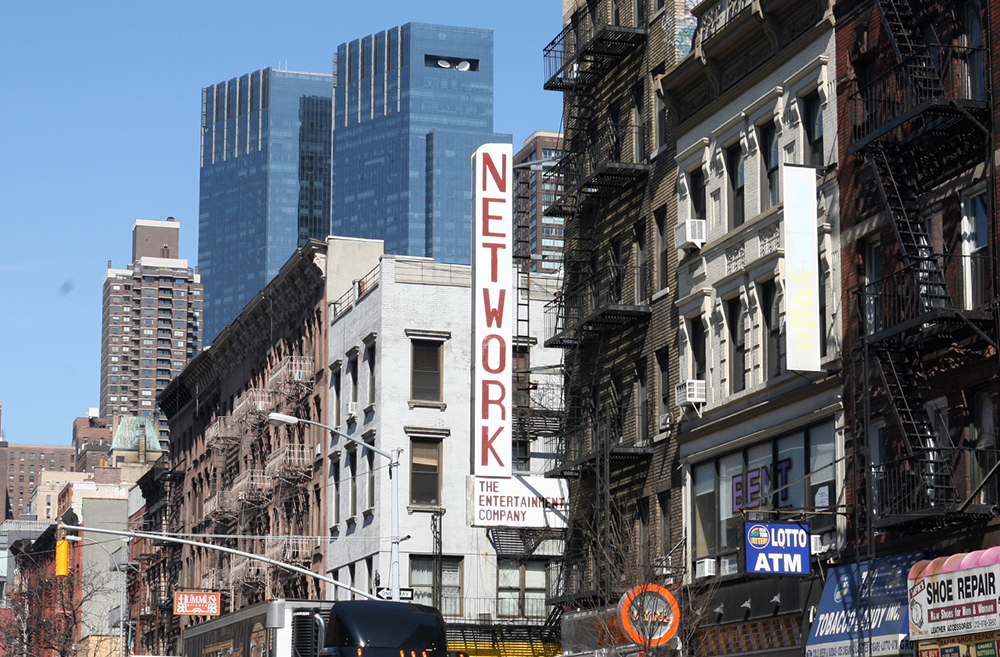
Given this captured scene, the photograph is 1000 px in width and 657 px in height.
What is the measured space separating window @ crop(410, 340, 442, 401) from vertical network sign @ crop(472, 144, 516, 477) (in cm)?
1427

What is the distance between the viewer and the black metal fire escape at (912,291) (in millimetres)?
26969

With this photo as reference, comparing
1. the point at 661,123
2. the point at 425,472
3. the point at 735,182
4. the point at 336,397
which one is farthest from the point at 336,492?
the point at 735,182

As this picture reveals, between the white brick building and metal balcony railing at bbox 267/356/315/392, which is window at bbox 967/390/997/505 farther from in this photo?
metal balcony railing at bbox 267/356/315/392

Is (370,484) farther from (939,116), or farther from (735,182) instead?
(939,116)

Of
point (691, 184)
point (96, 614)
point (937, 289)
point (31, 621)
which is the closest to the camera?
point (937, 289)

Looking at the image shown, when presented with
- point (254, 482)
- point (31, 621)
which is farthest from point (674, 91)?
point (31, 621)

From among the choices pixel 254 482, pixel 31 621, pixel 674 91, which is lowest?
pixel 31 621

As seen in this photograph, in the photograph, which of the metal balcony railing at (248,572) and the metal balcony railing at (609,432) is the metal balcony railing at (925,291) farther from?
the metal balcony railing at (248,572)

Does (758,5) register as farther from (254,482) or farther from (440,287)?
(254,482)

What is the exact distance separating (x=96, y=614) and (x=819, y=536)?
387 ft

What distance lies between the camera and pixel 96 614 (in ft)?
458

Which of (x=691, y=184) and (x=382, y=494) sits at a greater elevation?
(x=691, y=184)

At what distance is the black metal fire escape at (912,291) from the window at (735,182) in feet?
21.6

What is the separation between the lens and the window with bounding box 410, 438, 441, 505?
5712 cm
